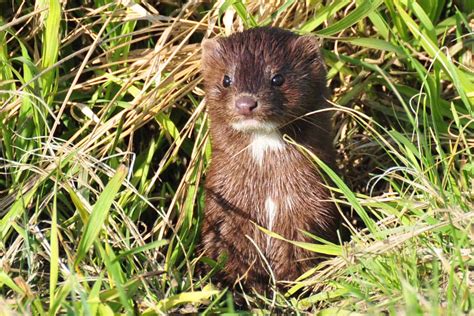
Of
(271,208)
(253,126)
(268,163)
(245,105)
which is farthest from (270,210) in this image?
(245,105)

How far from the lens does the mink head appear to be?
12.2 feet

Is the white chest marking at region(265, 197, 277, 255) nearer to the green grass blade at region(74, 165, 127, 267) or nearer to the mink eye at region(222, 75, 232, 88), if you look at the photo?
the mink eye at region(222, 75, 232, 88)

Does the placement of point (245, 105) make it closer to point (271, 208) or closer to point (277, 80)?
point (277, 80)

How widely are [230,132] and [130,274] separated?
0.77 metres

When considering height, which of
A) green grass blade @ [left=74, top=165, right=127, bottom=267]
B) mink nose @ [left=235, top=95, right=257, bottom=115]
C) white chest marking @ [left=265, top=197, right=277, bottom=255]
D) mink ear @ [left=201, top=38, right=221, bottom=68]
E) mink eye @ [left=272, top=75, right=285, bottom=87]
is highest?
mink ear @ [left=201, top=38, right=221, bottom=68]

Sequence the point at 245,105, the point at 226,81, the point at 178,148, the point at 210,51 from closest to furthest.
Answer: the point at 245,105
the point at 226,81
the point at 210,51
the point at 178,148

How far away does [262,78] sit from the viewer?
3814 millimetres

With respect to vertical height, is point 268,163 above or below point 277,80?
below

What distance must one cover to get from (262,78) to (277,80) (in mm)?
88

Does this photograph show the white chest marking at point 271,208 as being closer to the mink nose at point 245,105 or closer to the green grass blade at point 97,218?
the mink nose at point 245,105

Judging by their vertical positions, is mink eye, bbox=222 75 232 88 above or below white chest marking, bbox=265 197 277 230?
above

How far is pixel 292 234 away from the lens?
3.97 metres

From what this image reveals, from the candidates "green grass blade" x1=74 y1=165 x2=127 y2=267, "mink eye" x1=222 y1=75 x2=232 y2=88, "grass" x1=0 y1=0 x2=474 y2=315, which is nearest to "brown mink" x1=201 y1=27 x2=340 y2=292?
"mink eye" x1=222 y1=75 x2=232 y2=88

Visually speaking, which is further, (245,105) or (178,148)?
(178,148)
